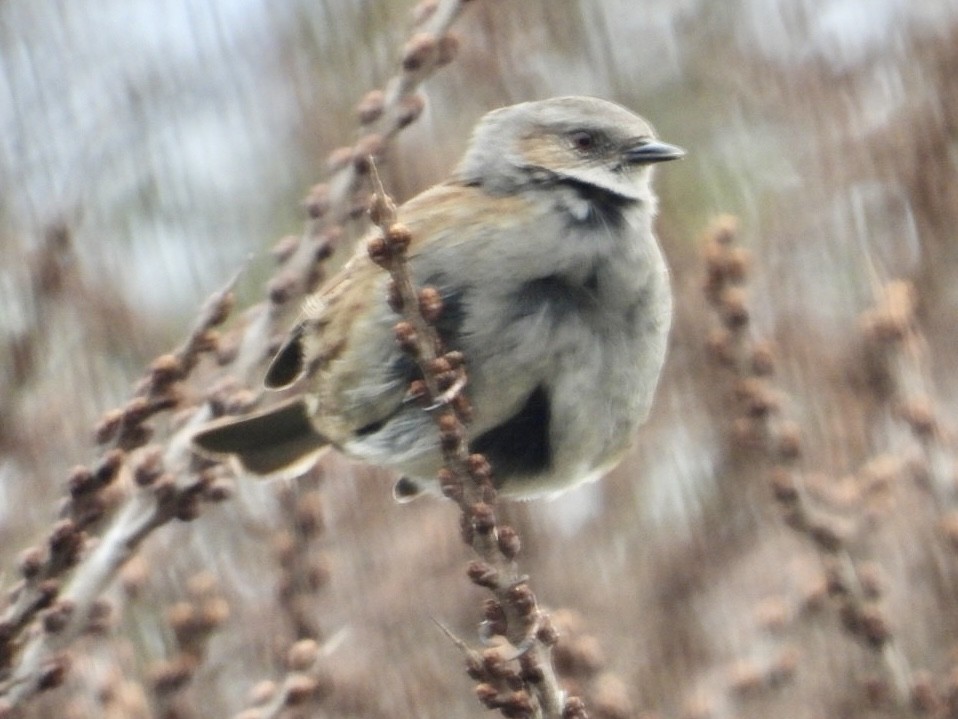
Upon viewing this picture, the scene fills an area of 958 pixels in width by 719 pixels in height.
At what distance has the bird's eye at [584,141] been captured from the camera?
14.4 ft

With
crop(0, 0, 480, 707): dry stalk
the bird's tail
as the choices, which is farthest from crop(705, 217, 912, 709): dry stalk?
the bird's tail

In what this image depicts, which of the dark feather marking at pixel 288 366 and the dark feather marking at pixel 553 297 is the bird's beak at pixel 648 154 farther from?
the dark feather marking at pixel 288 366

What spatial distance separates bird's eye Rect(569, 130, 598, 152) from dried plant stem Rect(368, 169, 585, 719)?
54.7 inches

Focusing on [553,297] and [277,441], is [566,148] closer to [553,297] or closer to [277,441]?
[553,297]

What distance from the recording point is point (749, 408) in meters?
3.75

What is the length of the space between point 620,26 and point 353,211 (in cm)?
332

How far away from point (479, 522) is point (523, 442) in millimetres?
1262

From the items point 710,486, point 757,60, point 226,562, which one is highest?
point 757,60

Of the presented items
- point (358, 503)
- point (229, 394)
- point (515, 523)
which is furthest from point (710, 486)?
point (229, 394)

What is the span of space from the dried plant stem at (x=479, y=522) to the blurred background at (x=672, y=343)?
32.6 inches

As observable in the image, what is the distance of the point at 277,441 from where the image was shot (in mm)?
4750

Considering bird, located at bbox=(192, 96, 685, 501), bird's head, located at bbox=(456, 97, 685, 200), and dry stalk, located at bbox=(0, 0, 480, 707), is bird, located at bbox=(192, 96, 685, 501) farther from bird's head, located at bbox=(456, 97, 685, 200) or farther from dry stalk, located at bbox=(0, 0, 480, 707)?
dry stalk, located at bbox=(0, 0, 480, 707)

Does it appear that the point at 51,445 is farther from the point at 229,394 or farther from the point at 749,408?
the point at 749,408

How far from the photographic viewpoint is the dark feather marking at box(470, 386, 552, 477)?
13.3ft
